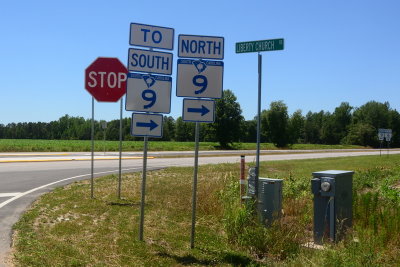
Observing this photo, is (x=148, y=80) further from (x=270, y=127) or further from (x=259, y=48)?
(x=270, y=127)

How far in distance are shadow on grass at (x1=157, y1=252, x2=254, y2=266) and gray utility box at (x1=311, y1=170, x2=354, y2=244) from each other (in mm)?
1370

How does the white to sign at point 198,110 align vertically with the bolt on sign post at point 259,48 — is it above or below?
below

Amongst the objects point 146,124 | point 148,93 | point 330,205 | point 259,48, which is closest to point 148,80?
point 148,93

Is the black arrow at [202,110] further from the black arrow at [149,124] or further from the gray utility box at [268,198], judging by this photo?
the gray utility box at [268,198]

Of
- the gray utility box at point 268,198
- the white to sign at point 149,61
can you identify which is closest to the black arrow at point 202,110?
the white to sign at point 149,61

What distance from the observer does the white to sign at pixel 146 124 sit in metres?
5.98

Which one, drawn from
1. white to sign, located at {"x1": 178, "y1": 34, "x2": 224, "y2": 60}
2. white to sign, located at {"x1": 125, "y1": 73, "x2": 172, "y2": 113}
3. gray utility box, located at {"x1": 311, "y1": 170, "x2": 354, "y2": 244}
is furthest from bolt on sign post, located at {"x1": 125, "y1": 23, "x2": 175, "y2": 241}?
gray utility box, located at {"x1": 311, "y1": 170, "x2": 354, "y2": 244}

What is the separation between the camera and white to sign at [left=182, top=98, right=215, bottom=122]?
594cm

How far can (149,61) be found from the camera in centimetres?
600

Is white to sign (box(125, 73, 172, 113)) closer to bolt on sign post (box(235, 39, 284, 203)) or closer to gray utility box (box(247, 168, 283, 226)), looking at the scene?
bolt on sign post (box(235, 39, 284, 203))

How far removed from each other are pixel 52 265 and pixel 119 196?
506 centimetres

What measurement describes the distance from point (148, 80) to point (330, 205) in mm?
3194

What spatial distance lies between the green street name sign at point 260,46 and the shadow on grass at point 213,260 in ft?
9.73

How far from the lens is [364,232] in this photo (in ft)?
17.6
